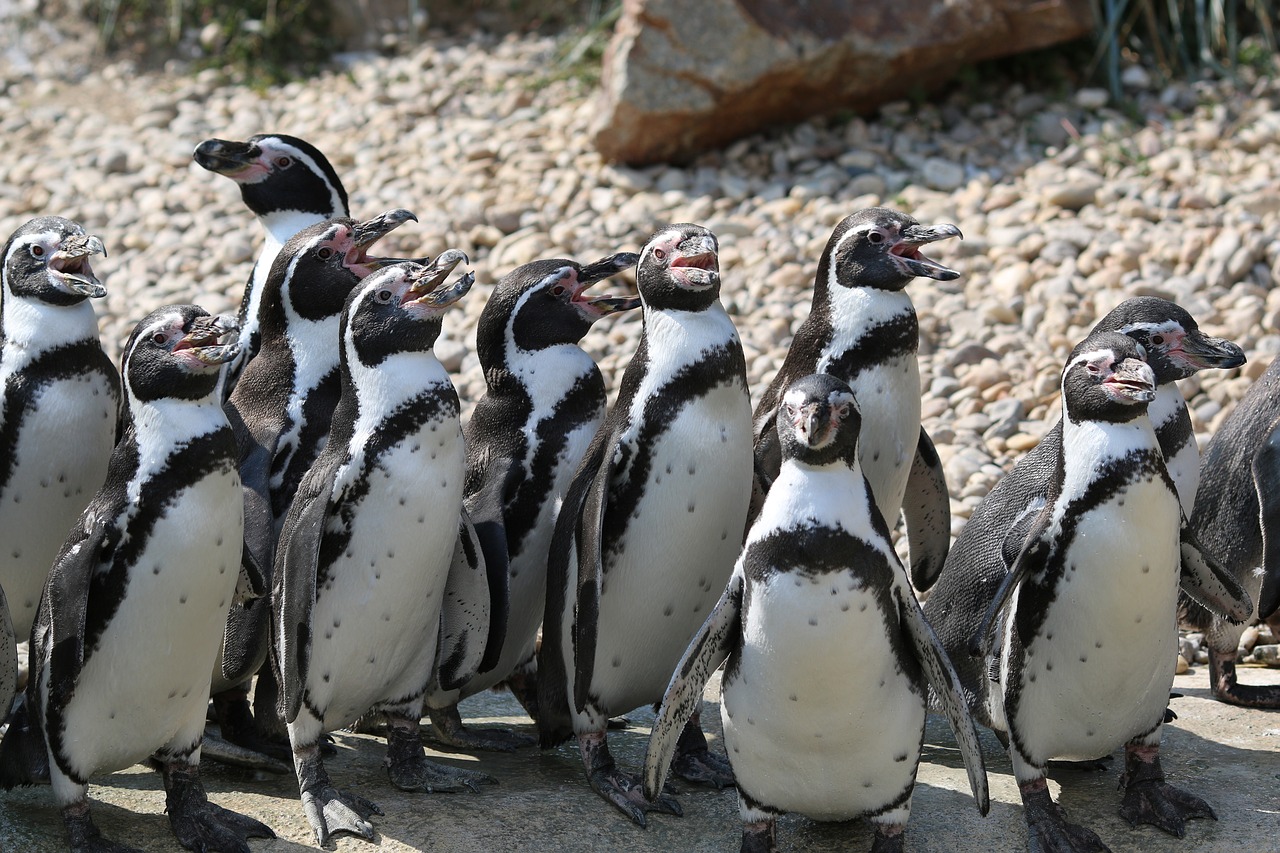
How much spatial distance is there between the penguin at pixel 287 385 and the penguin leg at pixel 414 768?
0.34 m

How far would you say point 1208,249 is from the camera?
6.80 meters

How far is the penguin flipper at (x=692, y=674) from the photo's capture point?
3357 mm

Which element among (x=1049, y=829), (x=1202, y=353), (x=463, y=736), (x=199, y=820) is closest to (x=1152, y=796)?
(x=1049, y=829)

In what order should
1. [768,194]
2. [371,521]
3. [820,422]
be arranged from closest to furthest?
[820,422]
[371,521]
[768,194]

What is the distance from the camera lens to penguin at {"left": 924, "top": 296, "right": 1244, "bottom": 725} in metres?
3.77

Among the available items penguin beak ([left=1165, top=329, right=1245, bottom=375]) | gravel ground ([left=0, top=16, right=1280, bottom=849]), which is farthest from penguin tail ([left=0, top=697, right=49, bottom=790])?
gravel ground ([left=0, top=16, right=1280, bottom=849])

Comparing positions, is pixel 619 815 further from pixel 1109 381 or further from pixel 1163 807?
pixel 1109 381

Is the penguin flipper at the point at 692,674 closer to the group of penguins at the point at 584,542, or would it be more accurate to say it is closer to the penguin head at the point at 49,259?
the group of penguins at the point at 584,542

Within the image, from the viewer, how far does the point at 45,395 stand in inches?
160

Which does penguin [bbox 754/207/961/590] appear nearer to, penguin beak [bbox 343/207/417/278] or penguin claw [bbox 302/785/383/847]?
penguin beak [bbox 343/207/417/278]

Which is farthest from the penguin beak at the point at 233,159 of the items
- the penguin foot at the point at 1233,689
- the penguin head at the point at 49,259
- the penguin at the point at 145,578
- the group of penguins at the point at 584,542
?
the penguin foot at the point at 1233,689

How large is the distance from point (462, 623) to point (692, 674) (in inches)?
32.4

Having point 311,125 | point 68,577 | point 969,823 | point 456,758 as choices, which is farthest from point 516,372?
point 311,125

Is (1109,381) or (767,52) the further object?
(767,52)
